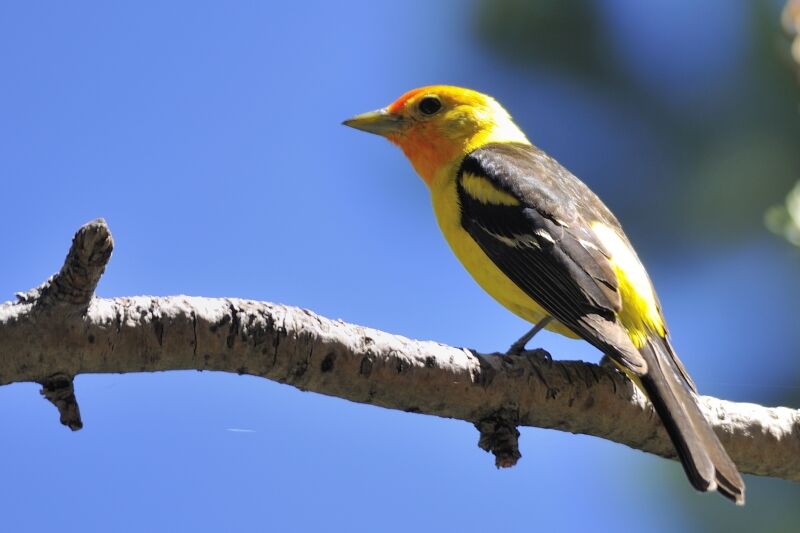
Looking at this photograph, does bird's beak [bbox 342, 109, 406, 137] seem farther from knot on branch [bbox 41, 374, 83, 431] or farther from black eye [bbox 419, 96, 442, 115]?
knot on branch [bbox 41, 374, 83, 431]

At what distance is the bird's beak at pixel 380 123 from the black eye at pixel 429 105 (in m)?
0.15

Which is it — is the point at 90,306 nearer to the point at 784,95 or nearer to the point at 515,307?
the point at 515,307

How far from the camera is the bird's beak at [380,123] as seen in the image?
6.36m

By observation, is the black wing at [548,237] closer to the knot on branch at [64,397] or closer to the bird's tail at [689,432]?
the bird's tail at [689,432]

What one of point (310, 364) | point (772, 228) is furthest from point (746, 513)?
point (310, 364)

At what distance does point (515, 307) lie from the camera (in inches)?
201

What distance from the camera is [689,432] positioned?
12.8 ft

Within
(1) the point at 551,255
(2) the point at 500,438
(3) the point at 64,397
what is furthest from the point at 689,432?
(3) the point at 64,397

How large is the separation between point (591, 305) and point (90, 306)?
220 cm

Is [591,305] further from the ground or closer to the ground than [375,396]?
further from the ground

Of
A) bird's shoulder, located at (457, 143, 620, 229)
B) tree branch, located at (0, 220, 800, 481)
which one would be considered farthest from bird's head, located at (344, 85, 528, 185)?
tree branch, located at (0, 220, 800, 481)

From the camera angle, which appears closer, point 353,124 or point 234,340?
point 234,340

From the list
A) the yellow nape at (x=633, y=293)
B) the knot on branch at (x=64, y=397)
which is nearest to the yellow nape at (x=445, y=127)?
the yellow nape at (x=633, y=293)

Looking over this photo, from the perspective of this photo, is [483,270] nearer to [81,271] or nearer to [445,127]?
[445,127]
